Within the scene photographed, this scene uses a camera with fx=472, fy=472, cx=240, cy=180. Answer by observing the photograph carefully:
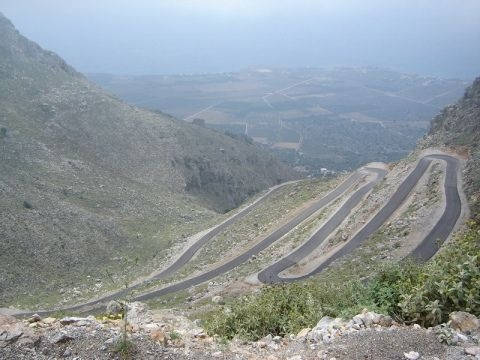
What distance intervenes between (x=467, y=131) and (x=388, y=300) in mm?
48872

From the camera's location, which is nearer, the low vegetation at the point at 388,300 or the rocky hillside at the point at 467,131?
the low vegetation at the point at 388,300

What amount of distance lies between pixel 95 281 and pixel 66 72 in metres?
74.3

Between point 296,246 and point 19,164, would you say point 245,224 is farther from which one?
point 19,164

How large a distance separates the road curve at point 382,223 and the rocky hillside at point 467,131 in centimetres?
130

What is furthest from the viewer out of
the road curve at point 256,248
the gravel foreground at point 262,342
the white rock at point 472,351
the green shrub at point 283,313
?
the road curve at point 256,248

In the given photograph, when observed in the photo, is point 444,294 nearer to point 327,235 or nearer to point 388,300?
point 388,300

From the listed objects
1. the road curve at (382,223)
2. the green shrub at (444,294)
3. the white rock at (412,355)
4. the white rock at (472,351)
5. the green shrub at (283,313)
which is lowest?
the road curve at (382,223)

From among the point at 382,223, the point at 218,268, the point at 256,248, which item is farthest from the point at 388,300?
the point at 256,248

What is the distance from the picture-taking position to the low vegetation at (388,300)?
10789 mm

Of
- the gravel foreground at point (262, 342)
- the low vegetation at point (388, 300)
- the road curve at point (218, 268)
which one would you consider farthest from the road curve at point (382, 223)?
the gravel foreground at point (262, 342)

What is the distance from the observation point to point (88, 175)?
68.1m

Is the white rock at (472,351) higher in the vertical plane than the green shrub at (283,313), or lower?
higher

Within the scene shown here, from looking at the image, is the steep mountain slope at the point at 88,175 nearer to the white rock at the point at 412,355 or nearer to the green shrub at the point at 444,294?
the green shrub at the point at 444,294

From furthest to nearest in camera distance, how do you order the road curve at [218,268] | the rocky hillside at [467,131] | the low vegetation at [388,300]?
the rocky hillside at [467,131] < the road curve at [218,268] < the low vegetation at [388,300]
